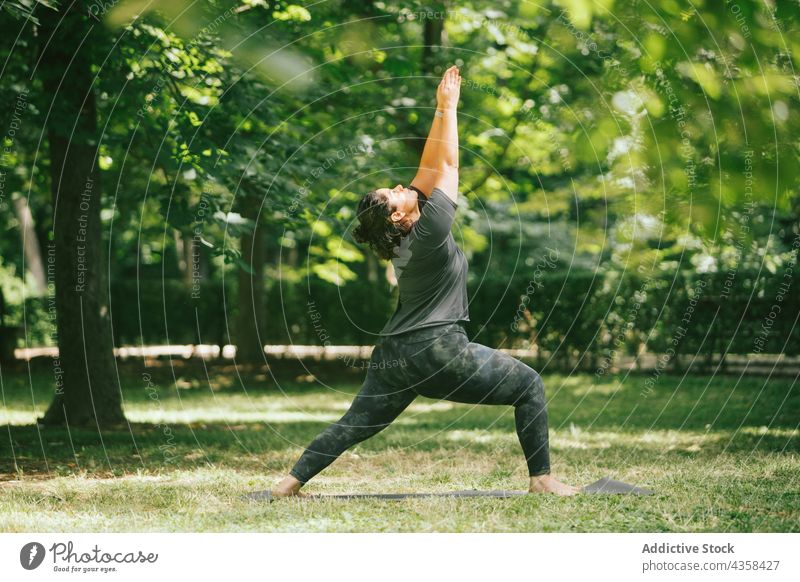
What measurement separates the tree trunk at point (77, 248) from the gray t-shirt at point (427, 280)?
491 cm

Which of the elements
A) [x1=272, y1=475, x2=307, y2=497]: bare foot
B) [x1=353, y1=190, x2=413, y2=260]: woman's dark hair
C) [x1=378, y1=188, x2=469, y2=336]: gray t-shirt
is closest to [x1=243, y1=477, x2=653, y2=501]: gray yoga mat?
[x1=272, y1=475, x2=307, y2=497]: bare foot

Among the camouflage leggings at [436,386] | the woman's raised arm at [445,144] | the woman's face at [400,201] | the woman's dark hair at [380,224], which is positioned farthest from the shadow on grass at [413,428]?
the woman's raised arm at [445,144]

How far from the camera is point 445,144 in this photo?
5.60 meters

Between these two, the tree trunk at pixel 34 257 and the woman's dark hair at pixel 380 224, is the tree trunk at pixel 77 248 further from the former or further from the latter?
the tree trunk at pixel 34 257

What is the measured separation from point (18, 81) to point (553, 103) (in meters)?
8.26

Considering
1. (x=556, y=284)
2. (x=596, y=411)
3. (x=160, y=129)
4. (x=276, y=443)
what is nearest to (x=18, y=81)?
(x=160, y=129)

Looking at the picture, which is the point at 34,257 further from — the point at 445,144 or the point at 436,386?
the point at 445,144

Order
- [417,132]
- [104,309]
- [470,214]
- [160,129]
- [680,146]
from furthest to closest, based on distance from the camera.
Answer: [417,132] < [470,214] < [104,309] < [160,129] < [680,146]

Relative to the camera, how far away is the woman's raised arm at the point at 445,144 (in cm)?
559

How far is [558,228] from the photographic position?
29.6m

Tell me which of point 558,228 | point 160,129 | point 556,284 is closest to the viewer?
point 160,129

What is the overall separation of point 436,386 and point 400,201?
1351mm

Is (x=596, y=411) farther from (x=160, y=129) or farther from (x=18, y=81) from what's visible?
(x=18, y=81)

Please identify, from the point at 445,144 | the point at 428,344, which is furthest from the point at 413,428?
the point at 445,144
